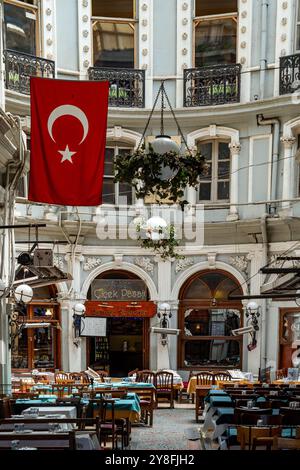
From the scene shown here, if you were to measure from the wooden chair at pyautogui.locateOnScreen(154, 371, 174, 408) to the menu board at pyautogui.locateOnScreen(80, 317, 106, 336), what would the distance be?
2.11 meters

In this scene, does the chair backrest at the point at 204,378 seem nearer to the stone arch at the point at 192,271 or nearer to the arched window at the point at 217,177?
the stone arch at the point at 192,271

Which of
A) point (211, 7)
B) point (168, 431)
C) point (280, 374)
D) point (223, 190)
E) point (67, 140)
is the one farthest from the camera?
point (211, 7)

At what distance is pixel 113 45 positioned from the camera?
15445mm

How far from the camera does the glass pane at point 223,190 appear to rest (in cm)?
1505

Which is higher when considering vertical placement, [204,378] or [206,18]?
[206,18]

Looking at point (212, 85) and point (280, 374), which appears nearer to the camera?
point (280, 374)

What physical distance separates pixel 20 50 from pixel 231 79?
15.7 ft

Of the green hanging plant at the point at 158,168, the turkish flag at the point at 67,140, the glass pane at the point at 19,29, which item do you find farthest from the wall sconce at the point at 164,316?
the green hanging plant at the point at 158,168

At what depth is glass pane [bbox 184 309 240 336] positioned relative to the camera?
15.1 metres

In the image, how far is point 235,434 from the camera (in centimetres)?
732

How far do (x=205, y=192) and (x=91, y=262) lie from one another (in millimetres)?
3095

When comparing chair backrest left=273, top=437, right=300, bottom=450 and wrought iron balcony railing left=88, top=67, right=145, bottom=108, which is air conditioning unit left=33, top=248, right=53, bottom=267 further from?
chair backrest left=273, top=437, right=300, bottom=450

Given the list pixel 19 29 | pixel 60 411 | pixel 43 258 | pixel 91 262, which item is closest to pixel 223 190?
pixel 91 262

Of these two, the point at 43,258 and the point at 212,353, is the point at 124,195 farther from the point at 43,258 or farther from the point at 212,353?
the point at 43,258
